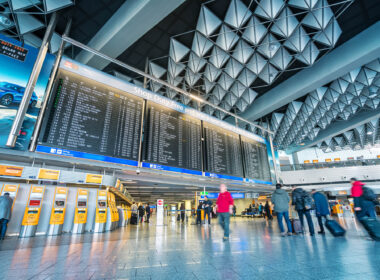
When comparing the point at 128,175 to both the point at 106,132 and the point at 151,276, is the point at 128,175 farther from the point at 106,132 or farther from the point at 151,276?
the point at 151,276

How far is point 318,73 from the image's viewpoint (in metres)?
13.6

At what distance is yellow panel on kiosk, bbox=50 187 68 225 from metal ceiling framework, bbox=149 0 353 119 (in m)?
8.76

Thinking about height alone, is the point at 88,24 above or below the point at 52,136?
above

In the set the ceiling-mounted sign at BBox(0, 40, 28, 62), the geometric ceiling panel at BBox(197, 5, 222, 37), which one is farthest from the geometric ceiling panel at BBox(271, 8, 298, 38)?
the ceiling-mounted sign at BBox(0, 40, 28, 62)

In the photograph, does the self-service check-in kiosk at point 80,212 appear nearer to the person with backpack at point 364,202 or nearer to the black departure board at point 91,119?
the black departure board at point 91,119

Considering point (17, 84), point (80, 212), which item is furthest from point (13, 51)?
point (80, 212)

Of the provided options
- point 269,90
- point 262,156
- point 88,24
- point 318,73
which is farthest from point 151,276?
point 269,90

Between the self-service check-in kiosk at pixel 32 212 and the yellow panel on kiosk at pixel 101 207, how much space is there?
1.91 metres

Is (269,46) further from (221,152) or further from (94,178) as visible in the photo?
(94,178)

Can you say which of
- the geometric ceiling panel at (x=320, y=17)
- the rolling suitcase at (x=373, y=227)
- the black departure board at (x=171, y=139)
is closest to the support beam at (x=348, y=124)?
the geometric ceiling panel at (x=320, y=17)

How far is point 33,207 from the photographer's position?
6539 millimetres

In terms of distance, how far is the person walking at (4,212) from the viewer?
5.78 metres

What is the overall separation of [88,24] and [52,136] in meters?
6.29

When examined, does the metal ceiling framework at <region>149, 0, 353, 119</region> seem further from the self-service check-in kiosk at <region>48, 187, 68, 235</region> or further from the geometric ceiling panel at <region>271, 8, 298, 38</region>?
the self-service check-in kiosk at <region>48, 187, 68, 235</region>
